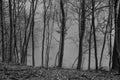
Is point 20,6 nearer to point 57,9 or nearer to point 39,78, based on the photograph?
point 57,9

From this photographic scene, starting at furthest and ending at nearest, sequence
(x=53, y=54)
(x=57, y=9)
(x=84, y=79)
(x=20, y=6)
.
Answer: (x=53, y=54) < (x=57, y=9) < (x=20, y=6) < (x=84, y=79)

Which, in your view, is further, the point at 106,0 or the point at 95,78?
the point at 106,0

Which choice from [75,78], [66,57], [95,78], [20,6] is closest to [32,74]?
[75,78]

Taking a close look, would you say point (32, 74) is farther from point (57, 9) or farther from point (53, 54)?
point (53, 54)

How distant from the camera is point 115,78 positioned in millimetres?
5945

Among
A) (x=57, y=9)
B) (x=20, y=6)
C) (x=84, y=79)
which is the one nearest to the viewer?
(x=84, y=79)

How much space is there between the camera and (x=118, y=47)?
6.57 m

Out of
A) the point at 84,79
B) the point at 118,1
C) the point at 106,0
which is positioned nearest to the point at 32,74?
the point at 84,79

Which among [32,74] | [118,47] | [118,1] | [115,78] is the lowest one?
[115,78]

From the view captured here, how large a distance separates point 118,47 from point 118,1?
248cm

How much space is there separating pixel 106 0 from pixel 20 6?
388 inches

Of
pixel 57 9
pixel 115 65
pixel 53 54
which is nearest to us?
pixel 115 65

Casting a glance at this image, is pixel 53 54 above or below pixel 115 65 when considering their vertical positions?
below

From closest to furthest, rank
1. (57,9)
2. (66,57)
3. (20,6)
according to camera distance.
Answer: (20,6) < (57,9) < (66,57)
